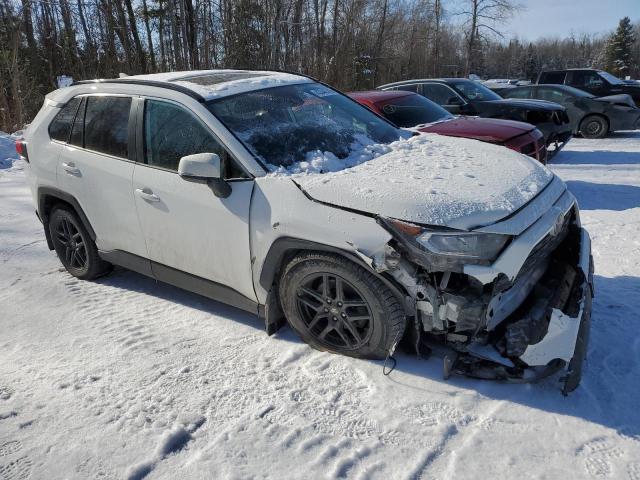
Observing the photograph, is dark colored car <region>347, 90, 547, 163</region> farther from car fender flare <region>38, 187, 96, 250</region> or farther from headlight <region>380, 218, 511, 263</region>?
car fender flare <region>38, 187, 96, 250</region>

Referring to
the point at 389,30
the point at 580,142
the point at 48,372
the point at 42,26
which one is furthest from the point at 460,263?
the point at 389,30

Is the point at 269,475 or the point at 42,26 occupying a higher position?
the point at 42,26

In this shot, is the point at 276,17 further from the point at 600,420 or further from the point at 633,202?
the point at 600,420

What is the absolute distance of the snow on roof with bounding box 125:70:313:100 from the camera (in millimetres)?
3670

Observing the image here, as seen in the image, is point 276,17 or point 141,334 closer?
point 141,334

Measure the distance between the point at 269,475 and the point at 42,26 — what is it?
75.4 feet

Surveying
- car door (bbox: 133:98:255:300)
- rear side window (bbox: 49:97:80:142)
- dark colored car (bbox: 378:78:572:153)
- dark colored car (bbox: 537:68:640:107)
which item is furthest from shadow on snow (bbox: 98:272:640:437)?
dark colored car (bbox: 537:68:640:107)

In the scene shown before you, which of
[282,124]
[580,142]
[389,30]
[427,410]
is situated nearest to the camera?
[427,410]

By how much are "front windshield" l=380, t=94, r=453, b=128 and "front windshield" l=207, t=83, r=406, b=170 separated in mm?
3156

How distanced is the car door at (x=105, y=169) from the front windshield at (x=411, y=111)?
4.29 m

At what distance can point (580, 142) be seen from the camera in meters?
12.1

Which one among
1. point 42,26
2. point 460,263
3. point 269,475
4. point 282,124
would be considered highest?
point 42,26

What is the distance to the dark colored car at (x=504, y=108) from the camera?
31.2ft

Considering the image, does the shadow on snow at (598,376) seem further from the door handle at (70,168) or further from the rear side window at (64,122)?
the rear side window at (64,122)
